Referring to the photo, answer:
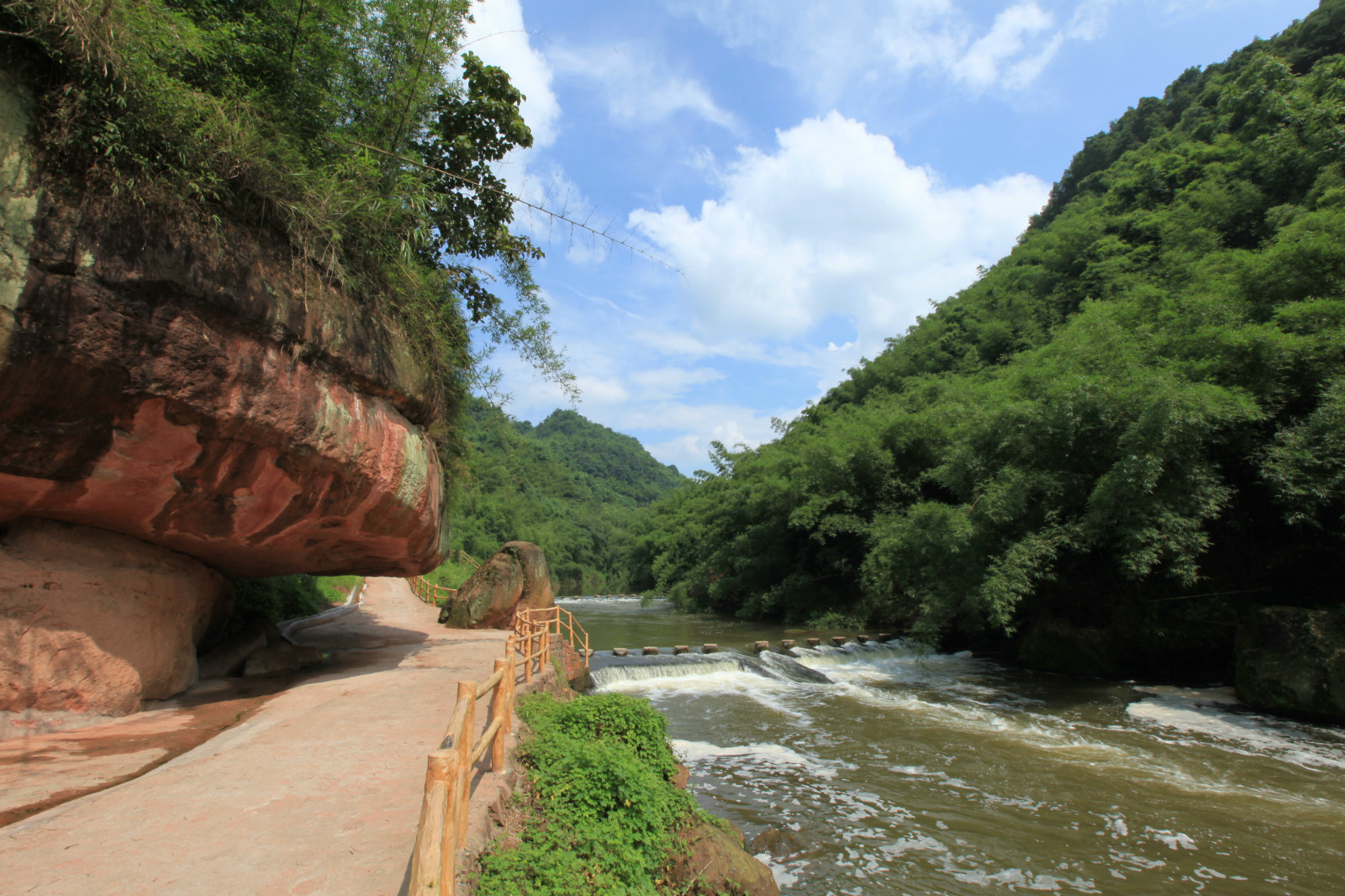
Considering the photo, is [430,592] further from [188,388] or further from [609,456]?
[609,456]

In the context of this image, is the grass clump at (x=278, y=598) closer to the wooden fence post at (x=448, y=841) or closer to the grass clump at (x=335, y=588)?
the grass clump at (x=335, y=588)

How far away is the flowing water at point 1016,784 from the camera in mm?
5703

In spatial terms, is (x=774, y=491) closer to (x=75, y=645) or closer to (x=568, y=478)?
(x=75, y=645)

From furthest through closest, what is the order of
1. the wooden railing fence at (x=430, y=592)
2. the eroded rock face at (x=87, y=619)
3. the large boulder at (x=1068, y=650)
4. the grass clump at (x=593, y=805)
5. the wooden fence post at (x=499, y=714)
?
the wooden railing fence at (x=430, y=592)
the large boulder at (x=1068, y=650)
the eroded rock face at (x=87, y=619)
the wooden fence post at (x=499, y=714)
the grass clump at (x=593, y=805)

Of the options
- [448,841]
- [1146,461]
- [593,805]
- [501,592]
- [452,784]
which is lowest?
[593,805]

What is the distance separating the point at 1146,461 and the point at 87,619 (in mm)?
13886

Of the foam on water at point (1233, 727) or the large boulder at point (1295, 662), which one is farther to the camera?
the large boulder at point (1295, 662)

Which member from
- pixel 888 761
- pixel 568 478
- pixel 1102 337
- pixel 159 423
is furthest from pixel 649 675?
pixel 568 478

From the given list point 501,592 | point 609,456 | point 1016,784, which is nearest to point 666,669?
point 501,592

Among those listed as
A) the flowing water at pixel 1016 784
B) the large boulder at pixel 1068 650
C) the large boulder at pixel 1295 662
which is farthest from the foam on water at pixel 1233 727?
the large boulder at pixel 1068 650

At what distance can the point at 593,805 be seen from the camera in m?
4.55

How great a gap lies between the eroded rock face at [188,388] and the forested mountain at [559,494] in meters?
3.42

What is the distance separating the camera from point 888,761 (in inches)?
337

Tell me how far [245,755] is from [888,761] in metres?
7.60
